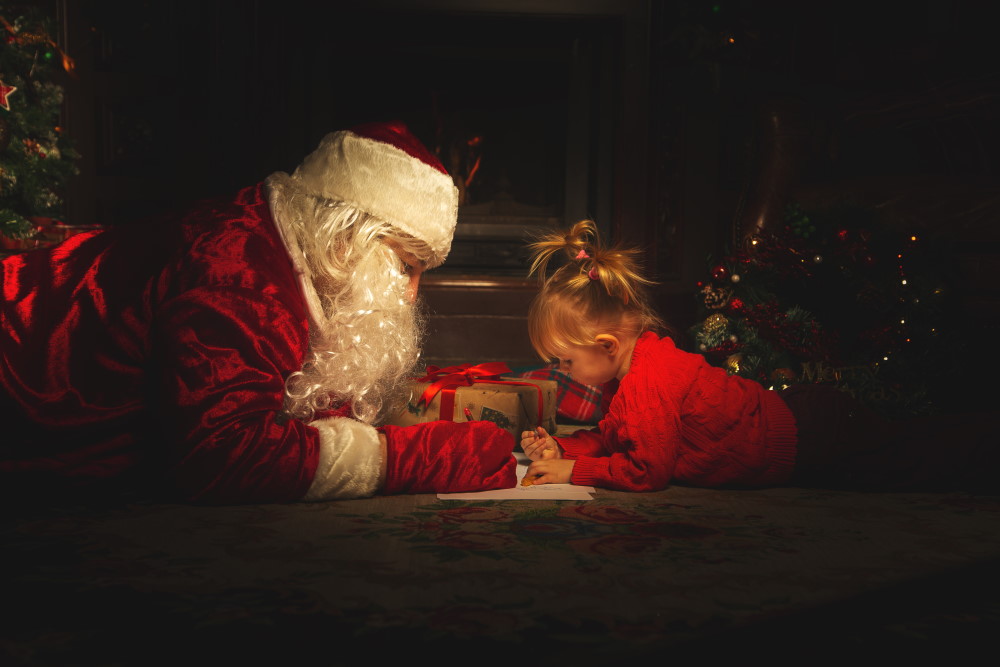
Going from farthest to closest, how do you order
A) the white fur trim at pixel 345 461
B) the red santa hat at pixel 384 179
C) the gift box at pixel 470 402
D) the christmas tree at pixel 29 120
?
the christmas tree at pixel 29 120
the gift box at pixel 470 402
the red santa hat at pixel 384 179
the white fur trim at pixel 345 461

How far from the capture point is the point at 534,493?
6.02 feet

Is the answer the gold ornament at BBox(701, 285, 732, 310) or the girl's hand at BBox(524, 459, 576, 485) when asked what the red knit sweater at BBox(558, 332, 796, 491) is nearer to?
the girl's hand at BBox(524, 459, 576, 485)

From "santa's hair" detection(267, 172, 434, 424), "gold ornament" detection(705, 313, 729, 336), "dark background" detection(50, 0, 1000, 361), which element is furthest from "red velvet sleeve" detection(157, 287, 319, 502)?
"dark background" detection(50, 0, 1000, 361)

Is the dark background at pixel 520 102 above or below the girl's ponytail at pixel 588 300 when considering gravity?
above

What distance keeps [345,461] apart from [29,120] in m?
2.39

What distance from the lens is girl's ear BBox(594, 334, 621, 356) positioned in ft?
6.77

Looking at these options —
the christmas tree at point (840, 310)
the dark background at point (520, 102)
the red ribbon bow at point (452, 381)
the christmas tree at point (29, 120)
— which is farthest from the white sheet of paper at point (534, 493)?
the christmas tree at point (29, 120)

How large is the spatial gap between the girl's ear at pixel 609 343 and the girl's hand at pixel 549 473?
313 millimetres

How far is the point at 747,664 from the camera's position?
105 centimetres

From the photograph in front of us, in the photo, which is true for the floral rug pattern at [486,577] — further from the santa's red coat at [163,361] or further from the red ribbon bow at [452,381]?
the red ribbon bow at [452,381]

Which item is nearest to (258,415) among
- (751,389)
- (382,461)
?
(382,461)

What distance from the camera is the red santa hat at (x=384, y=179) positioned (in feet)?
5.87

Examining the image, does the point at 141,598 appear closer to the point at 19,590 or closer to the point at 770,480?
the point at 19,590

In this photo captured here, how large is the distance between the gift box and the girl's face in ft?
0.89
